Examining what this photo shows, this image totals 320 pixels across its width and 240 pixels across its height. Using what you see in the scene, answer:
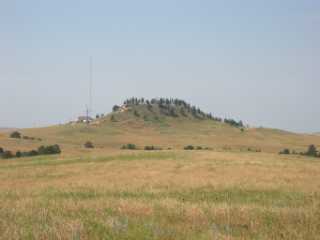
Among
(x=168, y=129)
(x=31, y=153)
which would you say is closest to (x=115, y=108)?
(x=168, y=129)

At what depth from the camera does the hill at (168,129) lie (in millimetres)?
119812

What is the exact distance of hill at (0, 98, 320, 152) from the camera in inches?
4717

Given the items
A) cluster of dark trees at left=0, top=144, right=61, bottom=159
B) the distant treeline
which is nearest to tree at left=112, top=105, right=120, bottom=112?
the distant treeline

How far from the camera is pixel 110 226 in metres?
6.57

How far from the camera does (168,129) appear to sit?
480ft

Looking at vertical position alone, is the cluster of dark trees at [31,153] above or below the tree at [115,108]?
below

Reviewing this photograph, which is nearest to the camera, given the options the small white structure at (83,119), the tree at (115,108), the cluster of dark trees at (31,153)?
the cluster of dark trees at (31,153)

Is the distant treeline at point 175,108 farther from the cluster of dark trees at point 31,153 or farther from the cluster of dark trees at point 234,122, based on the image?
the cluster of dark trees at point 31,153

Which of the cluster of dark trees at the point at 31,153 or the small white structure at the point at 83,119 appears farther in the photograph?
the small white structure at the point at 83,119

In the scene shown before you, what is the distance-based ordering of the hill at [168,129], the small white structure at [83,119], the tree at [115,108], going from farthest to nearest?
the small white structure at [83,119], the tree at [115,108], the hill at [168,129]

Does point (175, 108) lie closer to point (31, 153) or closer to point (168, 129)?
point (168, 129)

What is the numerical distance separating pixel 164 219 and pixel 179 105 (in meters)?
177

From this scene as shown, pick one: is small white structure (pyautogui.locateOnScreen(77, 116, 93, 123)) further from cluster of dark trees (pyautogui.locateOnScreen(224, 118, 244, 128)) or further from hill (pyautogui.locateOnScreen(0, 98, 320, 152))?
cluster of dark trees (pyautogui.locateOnScreen(224, 118, 244, 128))

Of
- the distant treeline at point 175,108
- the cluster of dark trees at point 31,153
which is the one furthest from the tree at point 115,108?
the cluster of dark trees at point 31,153
